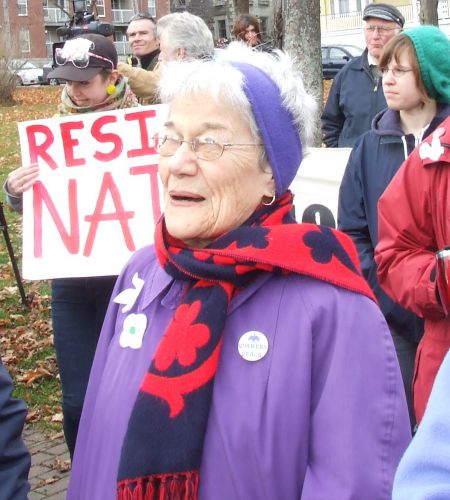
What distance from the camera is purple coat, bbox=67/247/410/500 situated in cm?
211

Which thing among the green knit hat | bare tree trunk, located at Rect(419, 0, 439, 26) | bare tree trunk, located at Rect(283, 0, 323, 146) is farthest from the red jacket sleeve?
bare tree trunk, located at Rect(419, 0, 439, 26)

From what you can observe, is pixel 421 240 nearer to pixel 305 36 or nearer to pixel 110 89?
pixel 110 89

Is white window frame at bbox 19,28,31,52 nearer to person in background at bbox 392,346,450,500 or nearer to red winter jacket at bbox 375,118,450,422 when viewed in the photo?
→ red winter jacket at bbox 375,118,450,422

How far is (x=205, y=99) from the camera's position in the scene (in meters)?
2.38

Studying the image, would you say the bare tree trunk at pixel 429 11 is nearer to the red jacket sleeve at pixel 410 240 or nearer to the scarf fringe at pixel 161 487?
the red jacket sleeve at pixel 410 240

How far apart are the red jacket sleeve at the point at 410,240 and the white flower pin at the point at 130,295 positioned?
126 cm

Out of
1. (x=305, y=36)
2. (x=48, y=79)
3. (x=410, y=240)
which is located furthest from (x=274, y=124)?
(x=305, y=36)

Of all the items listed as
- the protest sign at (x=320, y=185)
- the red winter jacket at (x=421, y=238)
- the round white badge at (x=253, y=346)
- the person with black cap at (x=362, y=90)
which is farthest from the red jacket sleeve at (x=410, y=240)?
the person with black cap at (x=362, y=90)

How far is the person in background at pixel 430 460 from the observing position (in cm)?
149

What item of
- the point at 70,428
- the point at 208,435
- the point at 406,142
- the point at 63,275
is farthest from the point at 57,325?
the point at 208,435

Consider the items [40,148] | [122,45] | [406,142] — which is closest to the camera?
[406,142]

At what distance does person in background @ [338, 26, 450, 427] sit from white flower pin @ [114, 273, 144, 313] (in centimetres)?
174

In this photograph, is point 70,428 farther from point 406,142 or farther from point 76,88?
point 406,142

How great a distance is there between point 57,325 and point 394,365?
2298 millimetres
